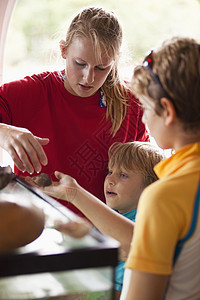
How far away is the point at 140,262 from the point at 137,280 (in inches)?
1.8

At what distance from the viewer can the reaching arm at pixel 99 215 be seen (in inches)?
46.9

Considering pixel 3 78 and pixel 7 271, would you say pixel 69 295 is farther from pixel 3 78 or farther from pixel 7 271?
pixel 3 78

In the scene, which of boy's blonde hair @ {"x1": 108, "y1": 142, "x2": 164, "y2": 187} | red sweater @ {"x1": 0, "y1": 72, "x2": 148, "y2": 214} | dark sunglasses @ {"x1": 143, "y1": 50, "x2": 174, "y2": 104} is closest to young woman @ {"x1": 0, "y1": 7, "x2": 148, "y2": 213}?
red sweater @ {"x1": 0, "y1": 72, "x2": 148, "y2": 214}

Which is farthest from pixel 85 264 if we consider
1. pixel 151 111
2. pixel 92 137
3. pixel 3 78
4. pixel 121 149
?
pixel 3 78

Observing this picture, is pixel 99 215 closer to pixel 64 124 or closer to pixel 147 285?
pixel 147 285

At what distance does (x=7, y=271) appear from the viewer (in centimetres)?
68

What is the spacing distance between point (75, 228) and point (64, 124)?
991 mm

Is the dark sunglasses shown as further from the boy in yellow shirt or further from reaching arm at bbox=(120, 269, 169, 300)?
reaching arm at bbox=(120, 269, 169, 300)

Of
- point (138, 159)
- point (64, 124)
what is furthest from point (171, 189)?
point (64, 124)

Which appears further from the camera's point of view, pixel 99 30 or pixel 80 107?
pixel 80 107

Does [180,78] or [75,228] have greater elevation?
[180,78]

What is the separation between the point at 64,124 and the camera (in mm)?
1770

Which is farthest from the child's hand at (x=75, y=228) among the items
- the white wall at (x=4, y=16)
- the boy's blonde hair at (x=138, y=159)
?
the white wall at (x=4, y=16)

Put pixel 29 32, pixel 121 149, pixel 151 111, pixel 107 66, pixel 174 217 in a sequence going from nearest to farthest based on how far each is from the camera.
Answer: pixel 174 217 < pixel 151 111 < pixel 107 66 < pixel 121 149 < pixel 29 32
